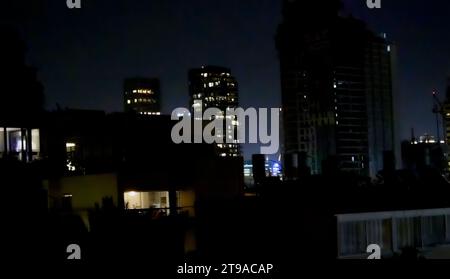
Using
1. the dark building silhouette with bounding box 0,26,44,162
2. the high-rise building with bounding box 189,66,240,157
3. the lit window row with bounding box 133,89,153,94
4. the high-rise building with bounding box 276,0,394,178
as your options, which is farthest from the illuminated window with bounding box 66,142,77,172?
the high-rise building with bounding box 276,0,394,178

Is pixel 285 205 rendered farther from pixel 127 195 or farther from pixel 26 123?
pixel 26 123

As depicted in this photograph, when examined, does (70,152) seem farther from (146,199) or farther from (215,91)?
(215,91)

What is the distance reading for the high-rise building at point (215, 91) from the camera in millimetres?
20719

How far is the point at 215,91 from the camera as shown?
34500 millimetres

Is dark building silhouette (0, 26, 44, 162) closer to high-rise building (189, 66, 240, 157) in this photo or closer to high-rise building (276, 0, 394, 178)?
high-rise building (189, 66, 240, 157)

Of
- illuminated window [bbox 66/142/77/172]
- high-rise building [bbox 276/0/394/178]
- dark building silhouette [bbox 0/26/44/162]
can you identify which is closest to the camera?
dark building silhouette [bbox 0/26/44/162]

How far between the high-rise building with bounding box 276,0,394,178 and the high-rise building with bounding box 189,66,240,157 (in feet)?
77.2

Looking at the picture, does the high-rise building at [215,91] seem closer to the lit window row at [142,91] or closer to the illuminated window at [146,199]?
the lit window row at [142,91]

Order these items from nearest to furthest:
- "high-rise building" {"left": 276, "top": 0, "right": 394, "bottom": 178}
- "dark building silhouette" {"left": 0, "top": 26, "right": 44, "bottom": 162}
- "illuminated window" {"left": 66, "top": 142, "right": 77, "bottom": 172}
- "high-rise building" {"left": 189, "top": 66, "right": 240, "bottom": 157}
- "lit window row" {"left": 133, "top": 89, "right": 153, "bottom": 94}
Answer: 1. "dark building silhouette" {"left": 0, "top": 26, "right": 44, "bottom": 162}
2. "illuminated window" {"left": 66, "top": 142, "right": 77, "bottom": 172}
3. "high-rise building" {"left": 189, "top": 66, "right": 240, "bottom": 157}
4. "lit window row" {"left": 133, "top": 89, "right": 153, "bottom": 94}
5. "high-rise building" {"left": 276, "top": 0, "right": 394, "bottom": 178}

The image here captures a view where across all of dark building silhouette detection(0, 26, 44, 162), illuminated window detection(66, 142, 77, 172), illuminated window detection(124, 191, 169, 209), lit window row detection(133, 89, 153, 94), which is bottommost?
illuminated window detection(124, 191, 169, 209)

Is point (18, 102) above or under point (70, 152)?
above

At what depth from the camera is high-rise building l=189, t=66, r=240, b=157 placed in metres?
20.7

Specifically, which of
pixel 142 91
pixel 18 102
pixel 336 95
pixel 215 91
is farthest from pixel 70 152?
pixel 336 95

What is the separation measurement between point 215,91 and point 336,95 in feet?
130
